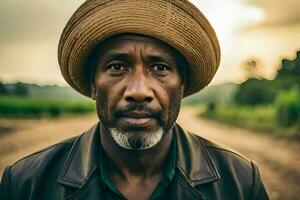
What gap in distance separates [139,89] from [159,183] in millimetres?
531

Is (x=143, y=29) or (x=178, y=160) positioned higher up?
→ (x=143, y=29)

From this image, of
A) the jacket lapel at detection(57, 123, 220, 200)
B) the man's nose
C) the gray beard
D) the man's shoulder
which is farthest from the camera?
the man's shoulder

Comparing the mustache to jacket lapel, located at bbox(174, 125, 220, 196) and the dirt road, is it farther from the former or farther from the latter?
the dirt road

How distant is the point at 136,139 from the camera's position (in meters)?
2.24

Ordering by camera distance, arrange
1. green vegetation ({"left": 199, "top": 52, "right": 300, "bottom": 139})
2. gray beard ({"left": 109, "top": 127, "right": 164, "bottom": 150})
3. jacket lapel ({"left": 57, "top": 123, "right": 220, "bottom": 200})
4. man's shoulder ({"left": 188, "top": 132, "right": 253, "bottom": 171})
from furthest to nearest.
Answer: green vegetation ({"left": 199, "top": 52, "right": 300, "bottom": 139}), man's shoulder ({"left": 188, "top": 132, "right": 253, "bottom": 171}), jacket lapel ({"left": 57, "top": 123, "right": 220, "bottom": 200}), gray beard ({"left": 109, "top": 127, "right": 164, "bottom": 150})

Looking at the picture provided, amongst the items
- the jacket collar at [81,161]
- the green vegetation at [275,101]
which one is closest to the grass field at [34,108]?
the green vegetation at [275,101]

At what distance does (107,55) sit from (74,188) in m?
0.67

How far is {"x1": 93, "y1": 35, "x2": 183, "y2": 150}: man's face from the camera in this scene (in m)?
2.19

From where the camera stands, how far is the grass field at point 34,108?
437 inches

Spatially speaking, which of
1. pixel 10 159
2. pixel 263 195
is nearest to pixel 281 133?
pixel 10 159

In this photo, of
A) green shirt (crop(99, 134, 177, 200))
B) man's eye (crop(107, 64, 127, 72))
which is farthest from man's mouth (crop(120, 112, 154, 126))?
green shirt (crop(99, 134, 177, 200))

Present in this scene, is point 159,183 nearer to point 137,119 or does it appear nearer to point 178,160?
point 178,160

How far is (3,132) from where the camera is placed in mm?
10484

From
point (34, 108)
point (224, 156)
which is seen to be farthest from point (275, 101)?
point (224, 156)
